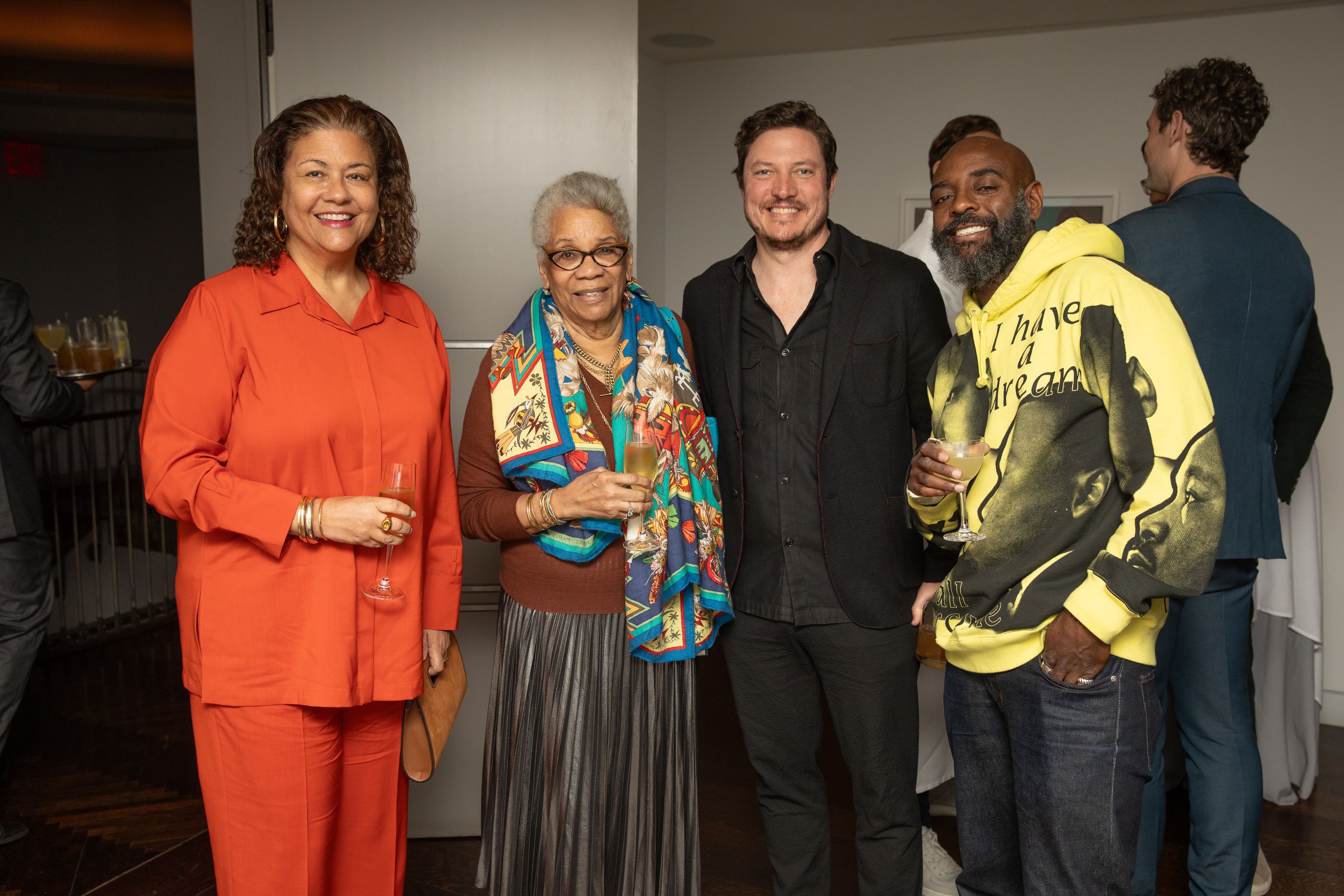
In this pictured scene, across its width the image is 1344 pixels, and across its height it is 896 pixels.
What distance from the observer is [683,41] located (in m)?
5.57

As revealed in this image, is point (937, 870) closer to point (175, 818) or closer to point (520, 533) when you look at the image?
point (520, 533)

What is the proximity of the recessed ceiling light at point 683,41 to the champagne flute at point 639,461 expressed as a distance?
13.4ft

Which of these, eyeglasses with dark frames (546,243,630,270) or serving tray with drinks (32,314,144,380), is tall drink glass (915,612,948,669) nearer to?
eyeglasses with dark frames (546,243,630,270)

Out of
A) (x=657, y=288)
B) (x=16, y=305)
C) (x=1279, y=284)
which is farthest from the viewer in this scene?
(x=657, y=288)

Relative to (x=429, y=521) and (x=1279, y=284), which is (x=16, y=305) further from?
(x=1279, y=284)

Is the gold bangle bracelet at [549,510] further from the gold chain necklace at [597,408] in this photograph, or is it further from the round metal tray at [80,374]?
the round metal tray at [80,374]

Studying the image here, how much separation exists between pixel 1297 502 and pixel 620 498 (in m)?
2.80

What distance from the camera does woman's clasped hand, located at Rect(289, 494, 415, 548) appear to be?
5.94 ft

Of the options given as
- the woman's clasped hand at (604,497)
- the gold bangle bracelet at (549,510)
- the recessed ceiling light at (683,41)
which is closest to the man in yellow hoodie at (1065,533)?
the woman's clasped hand at (604,497)

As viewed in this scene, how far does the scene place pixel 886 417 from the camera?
2209 millimetres

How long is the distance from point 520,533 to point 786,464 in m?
0.65

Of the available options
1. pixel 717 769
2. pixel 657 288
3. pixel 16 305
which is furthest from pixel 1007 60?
pixel 16 305

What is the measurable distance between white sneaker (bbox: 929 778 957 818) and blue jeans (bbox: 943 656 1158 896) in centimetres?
158

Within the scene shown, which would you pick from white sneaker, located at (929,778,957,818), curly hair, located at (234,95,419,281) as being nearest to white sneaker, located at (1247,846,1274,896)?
white sneaker, located at (929,778,957,818)
